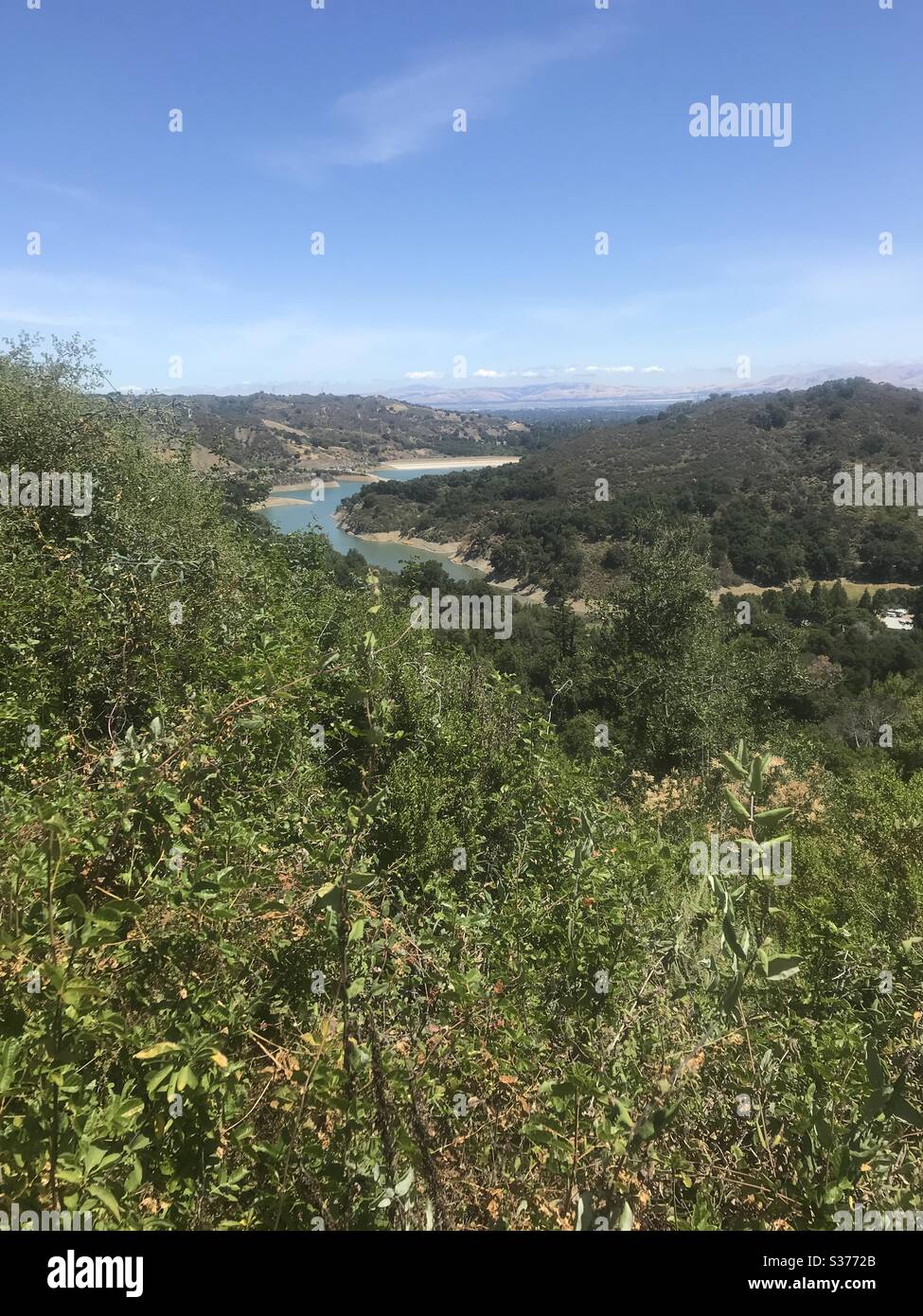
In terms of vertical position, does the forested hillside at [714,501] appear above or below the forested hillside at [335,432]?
below

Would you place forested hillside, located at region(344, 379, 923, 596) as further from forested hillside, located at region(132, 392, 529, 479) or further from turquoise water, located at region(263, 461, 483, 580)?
forested hillside, located at region(132, 392, 529, 479)

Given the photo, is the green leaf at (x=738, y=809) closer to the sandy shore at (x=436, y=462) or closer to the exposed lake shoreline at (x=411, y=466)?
the exposed lake shoreline at (x=411, y=466)

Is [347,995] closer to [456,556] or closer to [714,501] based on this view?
[714,501]

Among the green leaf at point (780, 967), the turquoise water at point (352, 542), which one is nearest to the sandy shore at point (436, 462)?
the turquoise water at point (352, 542)

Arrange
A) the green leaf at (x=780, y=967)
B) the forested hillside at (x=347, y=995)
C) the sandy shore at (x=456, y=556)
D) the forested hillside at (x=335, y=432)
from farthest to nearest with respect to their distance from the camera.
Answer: the forested hillside at (x=335, y=432) → the sandy shore at (x=456, y=556) → the forested hillside at (x=347, y=995) → the green leaf at (x=780, y=967)

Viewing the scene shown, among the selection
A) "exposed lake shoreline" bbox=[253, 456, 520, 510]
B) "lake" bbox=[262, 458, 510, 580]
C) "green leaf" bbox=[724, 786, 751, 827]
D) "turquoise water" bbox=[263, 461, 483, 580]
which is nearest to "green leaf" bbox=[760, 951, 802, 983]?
"green leaf" bbox=[724, 786, 751, 827]

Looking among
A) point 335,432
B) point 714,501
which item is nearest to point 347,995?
point 714,501
